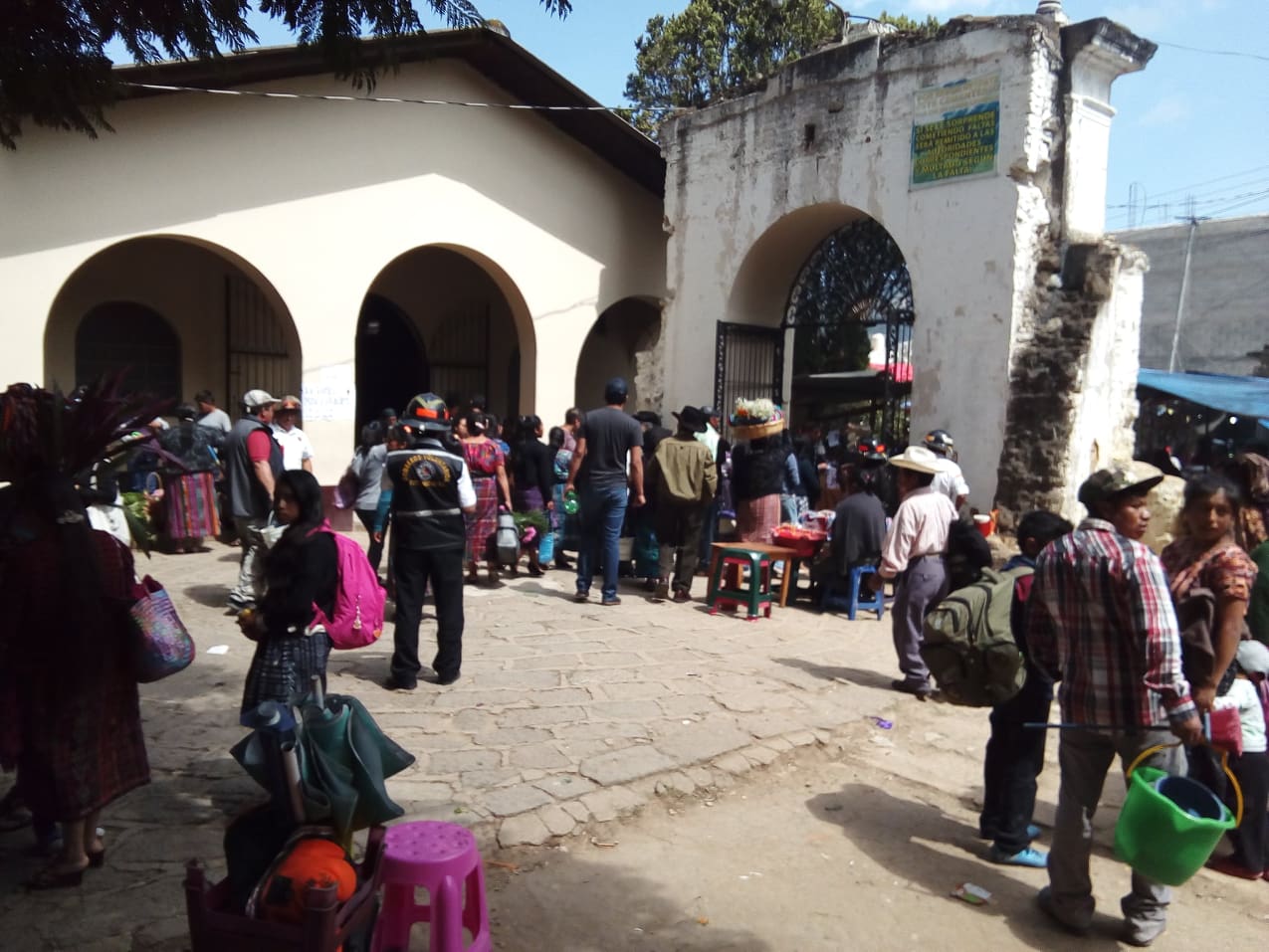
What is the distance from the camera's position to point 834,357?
18656 millimetres

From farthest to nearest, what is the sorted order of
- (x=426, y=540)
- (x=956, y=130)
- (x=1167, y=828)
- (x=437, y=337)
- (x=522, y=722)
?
(x=437, y=337) → (x=956, y=130) → (x=426, y=540) → (x=522, y=722) → (x=1167, y=828)

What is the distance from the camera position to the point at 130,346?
39.4 ft

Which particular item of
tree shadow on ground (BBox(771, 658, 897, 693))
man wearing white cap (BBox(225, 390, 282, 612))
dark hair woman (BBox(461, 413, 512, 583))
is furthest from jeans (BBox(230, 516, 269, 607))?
tree shadow on ground (BBox(771, 658, 897, 693))

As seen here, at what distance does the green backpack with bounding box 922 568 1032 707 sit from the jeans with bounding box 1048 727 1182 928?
373 mm

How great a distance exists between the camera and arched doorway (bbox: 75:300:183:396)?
38.3 ft

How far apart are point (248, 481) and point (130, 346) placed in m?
6.24

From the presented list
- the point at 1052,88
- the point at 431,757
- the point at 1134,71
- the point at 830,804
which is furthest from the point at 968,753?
the point at 1134,71

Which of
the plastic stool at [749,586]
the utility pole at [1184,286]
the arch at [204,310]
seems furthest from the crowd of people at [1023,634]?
the utility pole at [1184,286]

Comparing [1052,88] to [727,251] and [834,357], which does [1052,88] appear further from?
[834,357]

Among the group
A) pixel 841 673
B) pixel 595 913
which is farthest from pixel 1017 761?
pixel 841 673

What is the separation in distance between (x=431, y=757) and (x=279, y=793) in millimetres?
1780

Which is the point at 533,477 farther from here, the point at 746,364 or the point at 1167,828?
the point at 1167,828

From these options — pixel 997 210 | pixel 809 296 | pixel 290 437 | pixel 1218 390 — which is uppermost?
pixel 997 210

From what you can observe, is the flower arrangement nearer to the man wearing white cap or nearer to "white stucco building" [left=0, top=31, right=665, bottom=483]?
the man wearing white cap
